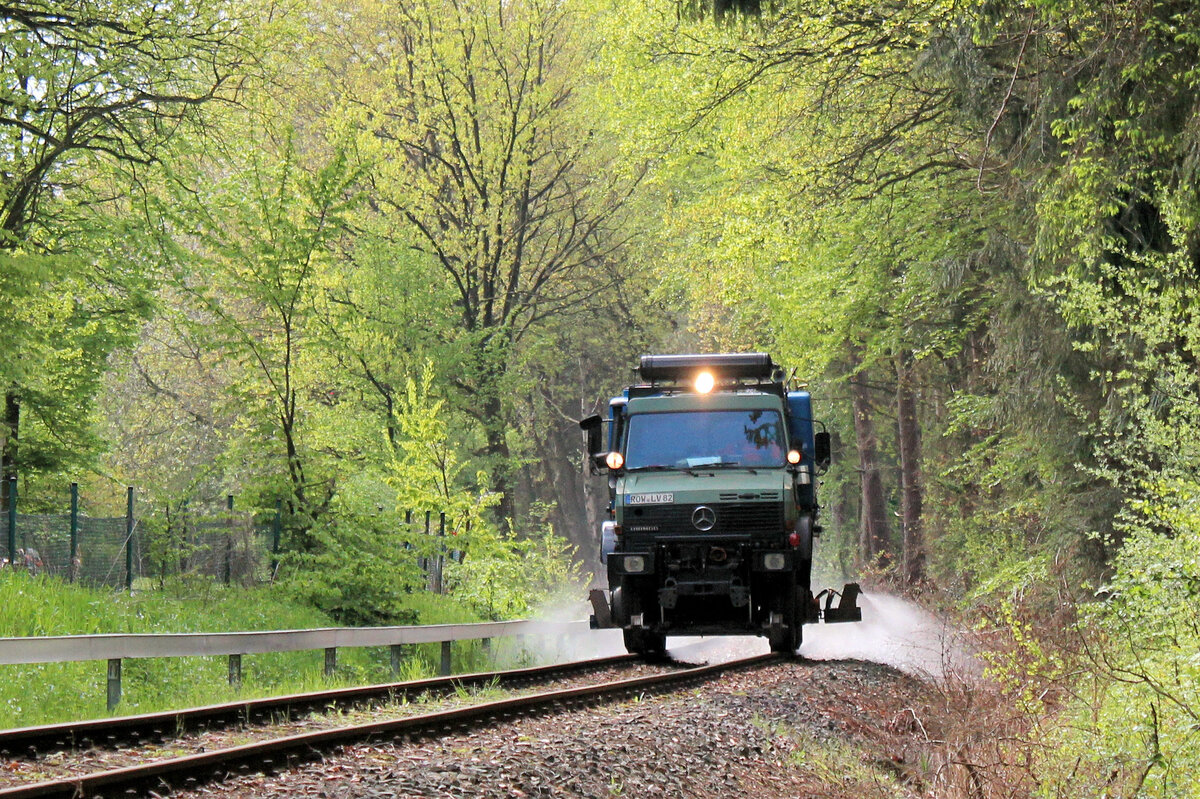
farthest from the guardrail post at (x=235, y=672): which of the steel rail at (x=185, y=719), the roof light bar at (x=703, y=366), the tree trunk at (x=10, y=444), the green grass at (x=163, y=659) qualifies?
the tree trunk at (x=10, y=444)

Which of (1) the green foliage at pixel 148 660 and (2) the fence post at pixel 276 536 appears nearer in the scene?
(1) the green foliage at pixel 148 660

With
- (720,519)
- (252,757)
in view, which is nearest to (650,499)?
(720,519)

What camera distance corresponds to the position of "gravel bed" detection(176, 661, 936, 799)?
7.38 m

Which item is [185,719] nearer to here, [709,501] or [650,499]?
[650,499]

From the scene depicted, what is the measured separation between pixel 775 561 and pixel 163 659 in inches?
263

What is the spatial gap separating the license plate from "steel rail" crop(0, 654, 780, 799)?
361cm

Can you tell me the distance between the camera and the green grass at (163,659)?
11128mm

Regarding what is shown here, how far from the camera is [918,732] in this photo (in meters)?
11.6

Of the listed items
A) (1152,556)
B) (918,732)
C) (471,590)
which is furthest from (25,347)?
(1152,556)

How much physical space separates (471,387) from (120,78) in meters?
17.9

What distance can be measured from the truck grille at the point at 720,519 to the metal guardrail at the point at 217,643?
8.80 feet

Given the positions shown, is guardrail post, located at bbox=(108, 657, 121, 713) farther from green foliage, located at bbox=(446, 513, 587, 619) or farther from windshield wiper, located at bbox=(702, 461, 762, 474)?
green foliage, located at bbox=(446, 513, 587, 619)

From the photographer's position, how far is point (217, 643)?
11641 millimetres

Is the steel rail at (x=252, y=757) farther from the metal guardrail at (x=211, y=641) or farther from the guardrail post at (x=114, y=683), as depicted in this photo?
the guardrail post at (x=114, y=683)
